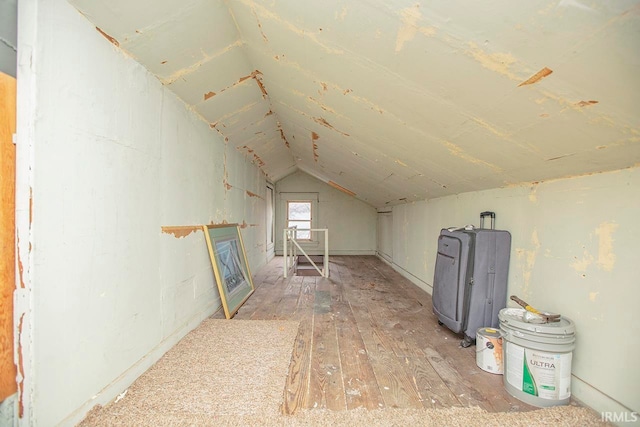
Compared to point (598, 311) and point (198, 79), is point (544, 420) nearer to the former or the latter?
point (598, 311)

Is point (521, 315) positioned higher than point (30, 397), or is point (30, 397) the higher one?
point (521, 315)

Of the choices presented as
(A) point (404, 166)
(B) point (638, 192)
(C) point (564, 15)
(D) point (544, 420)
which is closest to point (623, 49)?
(C) point (564, 15)

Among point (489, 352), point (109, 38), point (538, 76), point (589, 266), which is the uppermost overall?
point (109, 38)

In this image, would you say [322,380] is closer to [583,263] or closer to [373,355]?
[373,355]

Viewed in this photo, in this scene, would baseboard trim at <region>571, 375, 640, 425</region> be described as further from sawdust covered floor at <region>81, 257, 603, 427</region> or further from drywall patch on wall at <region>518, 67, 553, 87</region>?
drywall patch on wall at <region>518, 67, 553, 87</region>

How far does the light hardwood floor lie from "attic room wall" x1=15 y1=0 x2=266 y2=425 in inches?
37.3

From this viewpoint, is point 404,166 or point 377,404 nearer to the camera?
point 377,404

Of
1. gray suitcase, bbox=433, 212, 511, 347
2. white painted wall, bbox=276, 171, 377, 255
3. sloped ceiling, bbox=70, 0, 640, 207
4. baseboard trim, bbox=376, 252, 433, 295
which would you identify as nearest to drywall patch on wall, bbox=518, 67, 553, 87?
sloped ceiling, bbox=70, 0, 640, 207

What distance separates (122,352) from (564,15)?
235cm

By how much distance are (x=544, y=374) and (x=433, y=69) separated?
1.66 meters

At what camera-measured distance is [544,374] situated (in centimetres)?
149

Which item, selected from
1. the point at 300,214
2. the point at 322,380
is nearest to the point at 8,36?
the point at 322,380

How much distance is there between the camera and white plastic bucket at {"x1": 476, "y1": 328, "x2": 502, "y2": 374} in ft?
5.94

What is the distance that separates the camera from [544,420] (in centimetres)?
137
